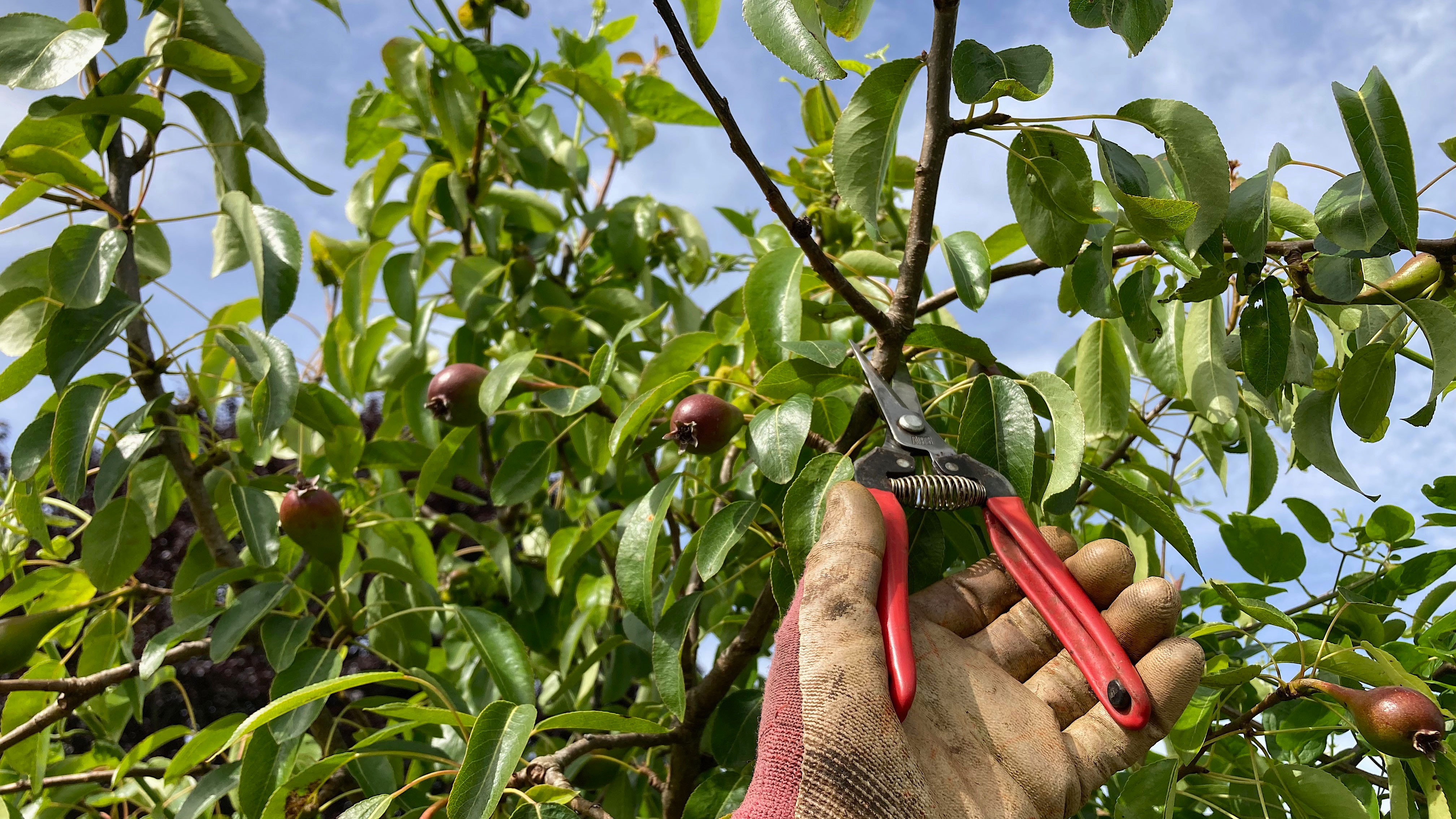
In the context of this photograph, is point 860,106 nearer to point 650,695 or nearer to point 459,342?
point 459,342

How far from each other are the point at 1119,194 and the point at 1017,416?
0.27 meters

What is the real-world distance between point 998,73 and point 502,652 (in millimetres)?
980

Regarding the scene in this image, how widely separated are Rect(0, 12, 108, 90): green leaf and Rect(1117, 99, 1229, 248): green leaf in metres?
1.42

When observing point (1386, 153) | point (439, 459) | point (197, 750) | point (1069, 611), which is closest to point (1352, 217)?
point (1386, 153)

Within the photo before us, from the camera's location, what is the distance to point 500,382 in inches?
57.8

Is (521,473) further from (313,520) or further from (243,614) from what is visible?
(243,614)

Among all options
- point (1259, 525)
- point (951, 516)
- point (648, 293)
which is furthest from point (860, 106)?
point (648, 293)

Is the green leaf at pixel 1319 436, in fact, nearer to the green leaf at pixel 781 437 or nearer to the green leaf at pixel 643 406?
the green leaf at pixel 781 437

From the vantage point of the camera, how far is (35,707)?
1.64 meters

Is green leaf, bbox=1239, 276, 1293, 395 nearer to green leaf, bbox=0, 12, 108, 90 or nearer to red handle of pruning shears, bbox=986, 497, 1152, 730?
red handle of pruning shears, bbox=986, 497, 1152, 730

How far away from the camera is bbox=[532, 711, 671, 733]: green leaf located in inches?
44.6

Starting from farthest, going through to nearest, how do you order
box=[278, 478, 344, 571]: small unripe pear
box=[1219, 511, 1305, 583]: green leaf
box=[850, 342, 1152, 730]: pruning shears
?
1. box=[1219, 511, 1305, 583]: green leaf
2. box=[278, 478, 344, 571]: small unripe pear
3. box=[850, 342, 1152, 730]: pruning shears

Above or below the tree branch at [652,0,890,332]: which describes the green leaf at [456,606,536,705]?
below

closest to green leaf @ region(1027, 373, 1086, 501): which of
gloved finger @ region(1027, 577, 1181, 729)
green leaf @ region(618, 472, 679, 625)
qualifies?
gloved finger @ region(1027, 577, 1181, 729)
